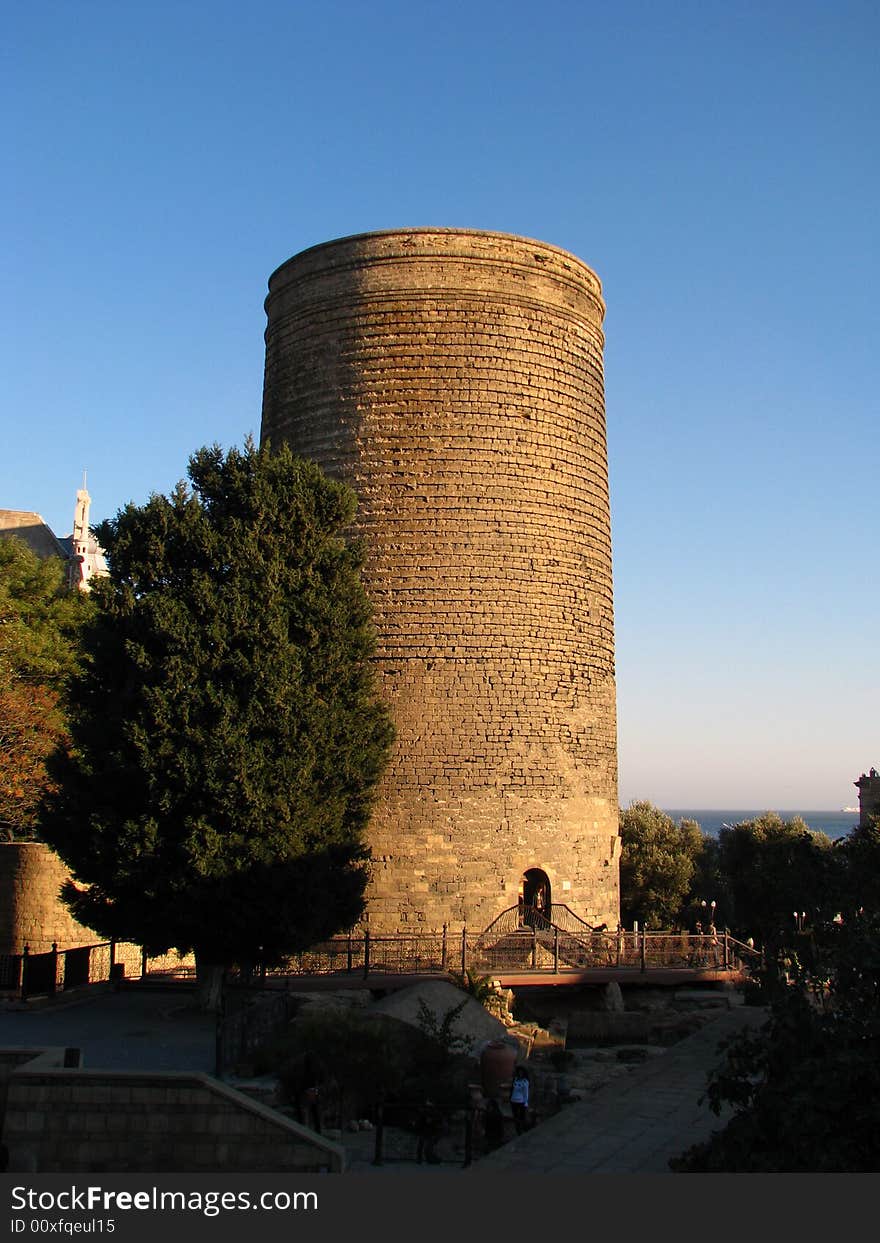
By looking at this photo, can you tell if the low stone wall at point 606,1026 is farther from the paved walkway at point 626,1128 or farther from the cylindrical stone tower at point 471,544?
the paved walkway at point 626,1128

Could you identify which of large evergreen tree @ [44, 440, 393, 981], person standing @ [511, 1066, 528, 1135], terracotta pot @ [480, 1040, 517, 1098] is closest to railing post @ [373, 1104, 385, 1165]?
person standing @ [511, 1066, 528, 1135]

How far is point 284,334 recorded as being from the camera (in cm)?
2120

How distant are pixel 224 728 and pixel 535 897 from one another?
6.82m

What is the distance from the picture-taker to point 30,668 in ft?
87.4

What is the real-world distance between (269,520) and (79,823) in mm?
4744

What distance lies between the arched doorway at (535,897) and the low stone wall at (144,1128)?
9.52m

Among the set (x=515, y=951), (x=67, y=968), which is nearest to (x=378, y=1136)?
(x=515, y=951)

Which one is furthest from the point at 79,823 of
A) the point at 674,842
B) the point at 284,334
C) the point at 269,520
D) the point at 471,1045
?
the point at 674,842

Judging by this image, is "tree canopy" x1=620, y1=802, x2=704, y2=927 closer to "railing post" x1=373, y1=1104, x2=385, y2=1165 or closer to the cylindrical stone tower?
the cylindrical stone tower

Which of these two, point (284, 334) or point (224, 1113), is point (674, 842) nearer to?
point (284, 334)

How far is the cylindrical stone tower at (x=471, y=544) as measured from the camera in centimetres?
1844

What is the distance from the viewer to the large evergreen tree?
14.6 meters

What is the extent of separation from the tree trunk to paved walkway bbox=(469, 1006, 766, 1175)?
573 centimetres

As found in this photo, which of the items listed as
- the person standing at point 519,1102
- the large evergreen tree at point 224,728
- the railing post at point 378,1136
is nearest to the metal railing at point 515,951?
the large evergreen tree at point 224,728
